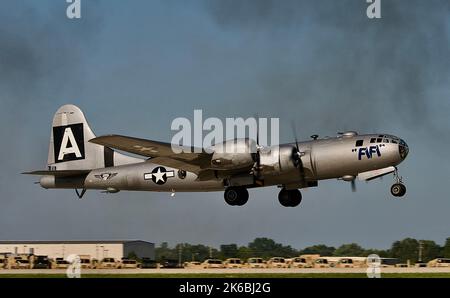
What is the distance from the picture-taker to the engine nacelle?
40.3 meters

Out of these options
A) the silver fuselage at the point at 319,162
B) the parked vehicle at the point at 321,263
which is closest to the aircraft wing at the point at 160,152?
the silver fuselage at the point at 319,162

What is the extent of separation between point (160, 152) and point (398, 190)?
450 inches

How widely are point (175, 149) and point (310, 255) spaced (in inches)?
364

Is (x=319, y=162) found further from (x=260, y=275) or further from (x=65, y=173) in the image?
(x=65, y=173)

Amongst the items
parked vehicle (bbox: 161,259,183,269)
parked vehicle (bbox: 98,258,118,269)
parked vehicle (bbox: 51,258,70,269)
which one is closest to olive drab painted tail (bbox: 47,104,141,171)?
parked vehicle (bbox: 98,258,118,269)

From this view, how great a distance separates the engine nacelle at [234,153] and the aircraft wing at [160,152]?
620 mm

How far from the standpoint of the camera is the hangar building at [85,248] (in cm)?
5178

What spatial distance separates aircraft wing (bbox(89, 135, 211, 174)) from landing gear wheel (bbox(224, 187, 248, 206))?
1917 millimetres

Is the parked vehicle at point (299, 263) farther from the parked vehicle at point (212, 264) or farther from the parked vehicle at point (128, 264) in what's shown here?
the parked vehicle at point (128, 264)

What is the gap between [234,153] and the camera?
132ft

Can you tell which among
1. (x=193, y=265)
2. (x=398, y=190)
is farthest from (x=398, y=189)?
(x=193, y=265)

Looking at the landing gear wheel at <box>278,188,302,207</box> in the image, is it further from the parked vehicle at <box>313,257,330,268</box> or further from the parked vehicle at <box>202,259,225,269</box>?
the parked vehicle at <box>202,259,225,269</box>

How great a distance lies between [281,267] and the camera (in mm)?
42875
